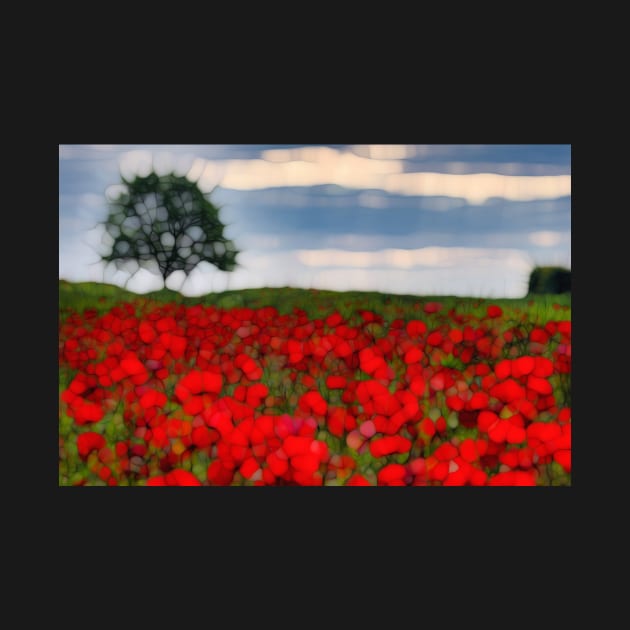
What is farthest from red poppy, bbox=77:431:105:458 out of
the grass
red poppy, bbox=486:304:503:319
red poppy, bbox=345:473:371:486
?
red poppy, bbox=486:304:503:319

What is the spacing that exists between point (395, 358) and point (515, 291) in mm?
815

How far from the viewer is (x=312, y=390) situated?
12.5ft

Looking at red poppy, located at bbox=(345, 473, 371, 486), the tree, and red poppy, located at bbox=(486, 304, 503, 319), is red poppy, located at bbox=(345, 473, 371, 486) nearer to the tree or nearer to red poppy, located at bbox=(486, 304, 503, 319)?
red poppy, located at bbox=(486, 304, 503, 319)

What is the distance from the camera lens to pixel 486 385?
151 inches

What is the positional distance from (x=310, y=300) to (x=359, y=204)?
0.64 meters

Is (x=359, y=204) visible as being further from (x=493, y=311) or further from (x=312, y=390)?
(x=312, y=390)

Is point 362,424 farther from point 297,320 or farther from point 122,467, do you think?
point 122,467

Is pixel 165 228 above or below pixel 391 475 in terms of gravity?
above

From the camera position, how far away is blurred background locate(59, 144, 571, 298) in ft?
12.4

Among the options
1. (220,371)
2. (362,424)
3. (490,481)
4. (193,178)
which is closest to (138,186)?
(193,178)

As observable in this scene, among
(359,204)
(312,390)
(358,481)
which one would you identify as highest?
(359,204)

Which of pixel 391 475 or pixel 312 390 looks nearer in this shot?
pixel 391 475

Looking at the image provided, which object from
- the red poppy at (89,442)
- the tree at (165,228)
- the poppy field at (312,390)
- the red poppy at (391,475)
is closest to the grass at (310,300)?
the poppy field at (312,390)

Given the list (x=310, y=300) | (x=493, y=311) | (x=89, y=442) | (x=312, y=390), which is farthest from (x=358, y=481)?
(x=89, y=442)
